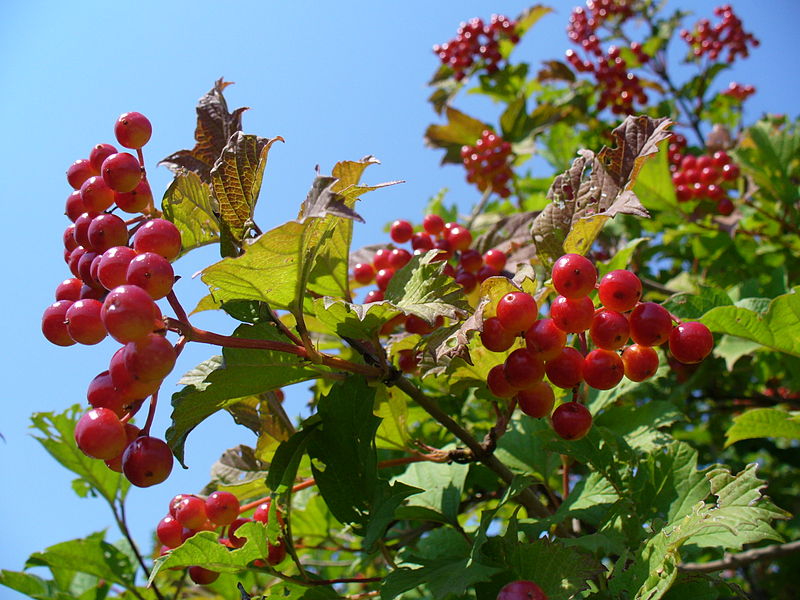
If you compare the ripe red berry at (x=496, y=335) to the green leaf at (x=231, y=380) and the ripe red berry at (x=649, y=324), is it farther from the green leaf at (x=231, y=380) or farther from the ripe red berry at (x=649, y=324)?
the green leaf at (x=231, y=380)

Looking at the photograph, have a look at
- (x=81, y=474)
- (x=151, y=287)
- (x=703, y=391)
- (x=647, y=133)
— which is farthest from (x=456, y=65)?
(x=151, y=287)

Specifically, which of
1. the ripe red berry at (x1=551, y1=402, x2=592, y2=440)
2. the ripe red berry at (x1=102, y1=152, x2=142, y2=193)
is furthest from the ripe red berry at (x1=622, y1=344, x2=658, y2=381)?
the ripe red berry at (x1=102, y1=152, x2=142, y2=193)

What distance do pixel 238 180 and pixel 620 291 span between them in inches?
30.5

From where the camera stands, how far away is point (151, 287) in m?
1.01

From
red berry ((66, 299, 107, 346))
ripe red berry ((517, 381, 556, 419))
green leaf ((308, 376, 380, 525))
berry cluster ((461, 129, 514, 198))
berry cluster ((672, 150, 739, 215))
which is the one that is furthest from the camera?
berry cluster ((461, 129, 514, 198))

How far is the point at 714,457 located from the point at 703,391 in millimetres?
672

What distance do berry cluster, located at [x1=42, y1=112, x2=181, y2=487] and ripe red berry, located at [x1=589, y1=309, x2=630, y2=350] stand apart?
0.78 m

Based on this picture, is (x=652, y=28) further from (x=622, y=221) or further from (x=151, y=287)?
(x=151, y=287)

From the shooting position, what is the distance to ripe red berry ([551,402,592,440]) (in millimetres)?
1270

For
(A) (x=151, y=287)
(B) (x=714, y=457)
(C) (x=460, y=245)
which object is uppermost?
(C) (x=460, y=245)

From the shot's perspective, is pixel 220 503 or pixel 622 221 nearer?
pixel 220 503

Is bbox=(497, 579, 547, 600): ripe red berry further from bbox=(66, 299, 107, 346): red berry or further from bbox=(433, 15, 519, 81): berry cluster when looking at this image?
bbox=(433, 15, 519, 81): berry cluster

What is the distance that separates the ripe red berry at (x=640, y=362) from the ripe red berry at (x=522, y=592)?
459mm

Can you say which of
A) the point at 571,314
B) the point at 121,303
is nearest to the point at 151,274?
the point at 121,303
